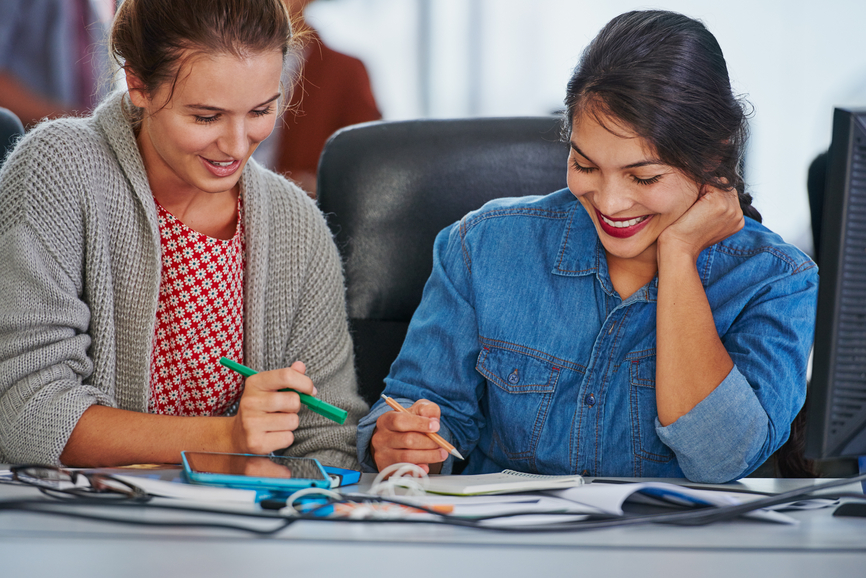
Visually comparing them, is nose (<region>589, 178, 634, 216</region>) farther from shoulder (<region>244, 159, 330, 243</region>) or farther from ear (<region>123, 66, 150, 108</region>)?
ear (<region>123, 66, 150, 108</region>)

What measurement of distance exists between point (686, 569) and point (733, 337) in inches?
21.6

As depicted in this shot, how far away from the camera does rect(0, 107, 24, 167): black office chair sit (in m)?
1.34

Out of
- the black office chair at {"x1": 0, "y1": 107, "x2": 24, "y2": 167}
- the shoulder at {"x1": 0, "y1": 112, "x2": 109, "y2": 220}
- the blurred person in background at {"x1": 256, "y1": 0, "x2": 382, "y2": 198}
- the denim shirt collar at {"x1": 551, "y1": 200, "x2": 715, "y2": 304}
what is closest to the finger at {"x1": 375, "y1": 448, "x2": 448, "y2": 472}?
the denim shirt collar at {"x1": 551, "y1": 200, "x2": 715, "y2": 304}

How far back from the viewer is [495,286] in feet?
3.89

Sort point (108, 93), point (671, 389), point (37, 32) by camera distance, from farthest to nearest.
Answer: point (37, 32)
point (108, 93)
point (671, 389)

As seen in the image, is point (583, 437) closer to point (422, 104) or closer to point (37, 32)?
point (422, 104)

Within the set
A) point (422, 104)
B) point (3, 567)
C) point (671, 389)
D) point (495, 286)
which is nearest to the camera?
point (3, 567)

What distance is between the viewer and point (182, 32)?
1072 mm

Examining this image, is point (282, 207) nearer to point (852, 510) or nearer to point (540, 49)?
point (852, 510)

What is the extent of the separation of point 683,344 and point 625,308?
0.13 m

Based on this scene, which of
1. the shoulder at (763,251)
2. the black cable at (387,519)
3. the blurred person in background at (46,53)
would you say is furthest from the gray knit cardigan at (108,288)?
the blurred person in background at (46,53)

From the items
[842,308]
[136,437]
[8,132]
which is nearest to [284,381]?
[136,437]

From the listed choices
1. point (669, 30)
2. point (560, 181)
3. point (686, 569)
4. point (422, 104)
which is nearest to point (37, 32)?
point (422, 104)

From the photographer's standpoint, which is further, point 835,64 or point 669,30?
point 835,64
